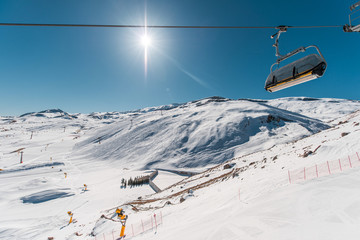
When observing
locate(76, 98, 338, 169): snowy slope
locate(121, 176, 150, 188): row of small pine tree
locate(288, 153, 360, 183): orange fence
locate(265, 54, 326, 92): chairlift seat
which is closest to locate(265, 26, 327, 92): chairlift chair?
locate(265, 54, 326, 92): chairlift seat

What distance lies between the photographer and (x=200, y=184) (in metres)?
19.7

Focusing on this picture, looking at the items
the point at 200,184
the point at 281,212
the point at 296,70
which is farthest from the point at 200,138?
the point at 296,70

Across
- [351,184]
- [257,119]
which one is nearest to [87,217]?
[351,184]

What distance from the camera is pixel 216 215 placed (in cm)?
903

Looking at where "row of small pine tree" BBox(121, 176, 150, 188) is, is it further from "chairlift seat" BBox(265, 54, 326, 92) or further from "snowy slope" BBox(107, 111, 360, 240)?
"chairlift seat" BBox(265, 54, 326, 92)

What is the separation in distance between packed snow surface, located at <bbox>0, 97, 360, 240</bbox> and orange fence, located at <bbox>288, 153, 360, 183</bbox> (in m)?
0.56

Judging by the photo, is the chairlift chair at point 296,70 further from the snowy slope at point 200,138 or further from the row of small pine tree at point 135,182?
the snowy slope at point 200,138

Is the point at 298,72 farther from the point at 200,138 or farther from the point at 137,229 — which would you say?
the point at 200,138

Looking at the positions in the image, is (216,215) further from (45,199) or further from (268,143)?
(268,143)

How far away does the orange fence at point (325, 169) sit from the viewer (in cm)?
968

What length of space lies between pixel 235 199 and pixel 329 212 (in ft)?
16.1

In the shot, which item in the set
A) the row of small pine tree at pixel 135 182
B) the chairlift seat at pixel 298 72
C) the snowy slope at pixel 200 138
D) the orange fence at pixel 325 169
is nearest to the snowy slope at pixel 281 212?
the orange fence at pixel 325 169

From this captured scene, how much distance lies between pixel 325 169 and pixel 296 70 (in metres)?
7.61

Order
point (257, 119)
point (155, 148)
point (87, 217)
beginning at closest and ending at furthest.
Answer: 1. point (87, 217)
2. point (155, 148)
3. point (257, 119)
